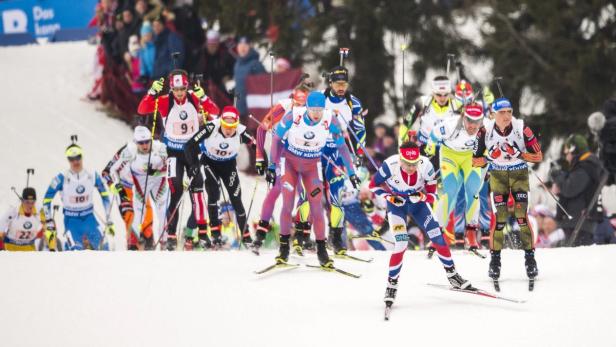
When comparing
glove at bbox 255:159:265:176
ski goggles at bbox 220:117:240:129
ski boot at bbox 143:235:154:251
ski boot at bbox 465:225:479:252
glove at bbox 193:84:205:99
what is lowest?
ski boot at bbox 143:235:154:251

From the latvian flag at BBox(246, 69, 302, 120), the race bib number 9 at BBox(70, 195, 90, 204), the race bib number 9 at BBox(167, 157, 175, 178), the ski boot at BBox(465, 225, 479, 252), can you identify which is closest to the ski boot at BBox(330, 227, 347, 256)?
the ski boot at BBox(465, 225, 479, 252)

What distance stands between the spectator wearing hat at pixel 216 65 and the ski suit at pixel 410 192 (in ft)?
30.5

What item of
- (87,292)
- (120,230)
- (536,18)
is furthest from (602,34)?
(87,292)

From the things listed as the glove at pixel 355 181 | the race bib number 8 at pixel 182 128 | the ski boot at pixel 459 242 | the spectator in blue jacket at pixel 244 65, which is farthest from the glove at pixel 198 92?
the spectator in blue jacket at pixel 244 65

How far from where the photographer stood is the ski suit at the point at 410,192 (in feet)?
44.0

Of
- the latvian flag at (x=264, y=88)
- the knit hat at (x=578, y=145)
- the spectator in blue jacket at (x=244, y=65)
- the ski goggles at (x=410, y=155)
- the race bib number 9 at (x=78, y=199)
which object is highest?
the spectator in blue jacket at (x=244, y=65)

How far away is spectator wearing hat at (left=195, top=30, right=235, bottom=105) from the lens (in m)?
22.5

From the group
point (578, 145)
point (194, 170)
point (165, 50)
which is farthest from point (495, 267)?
point (165, 50)

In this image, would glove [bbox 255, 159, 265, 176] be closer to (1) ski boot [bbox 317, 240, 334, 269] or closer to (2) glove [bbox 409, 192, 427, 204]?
(1) ski boot [bbox 317, 240, 334, 269]

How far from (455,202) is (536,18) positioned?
18.8 feet

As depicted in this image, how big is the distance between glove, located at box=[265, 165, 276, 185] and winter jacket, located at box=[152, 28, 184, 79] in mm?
7572

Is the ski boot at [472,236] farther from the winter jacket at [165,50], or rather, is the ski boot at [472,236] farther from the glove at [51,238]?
the winter jacket at [165,50]

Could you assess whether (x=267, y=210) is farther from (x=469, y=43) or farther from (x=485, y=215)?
(x=469, y=43)

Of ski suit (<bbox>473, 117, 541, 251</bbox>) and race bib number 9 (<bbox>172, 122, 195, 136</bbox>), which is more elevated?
race bib number 9 (<bbox>172, 122, 195, 136</bbox>)
